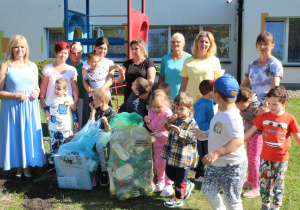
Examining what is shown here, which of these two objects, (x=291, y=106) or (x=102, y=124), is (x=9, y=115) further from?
(x=291, y=106)

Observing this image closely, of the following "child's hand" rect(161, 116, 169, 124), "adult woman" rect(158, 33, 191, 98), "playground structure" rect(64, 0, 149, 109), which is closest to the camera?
"child's hand" rect(161, 116, 169, 124)

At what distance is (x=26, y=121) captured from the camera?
4258mm

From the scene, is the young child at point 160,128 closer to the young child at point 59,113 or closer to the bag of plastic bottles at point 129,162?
the bag of plastic bottles at point 129,162

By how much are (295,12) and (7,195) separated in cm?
1199

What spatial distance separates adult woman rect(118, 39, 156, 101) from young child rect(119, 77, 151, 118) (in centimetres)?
37

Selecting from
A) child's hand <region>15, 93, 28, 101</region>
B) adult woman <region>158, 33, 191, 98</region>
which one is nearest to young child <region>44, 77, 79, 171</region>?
child's hand <region>15, 93, 28, 101</region>

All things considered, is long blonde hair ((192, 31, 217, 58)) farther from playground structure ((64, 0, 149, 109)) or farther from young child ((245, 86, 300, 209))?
playground structure ((64, 0, 149, 109))

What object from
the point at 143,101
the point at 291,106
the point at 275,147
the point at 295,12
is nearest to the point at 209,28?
the point at 295,12

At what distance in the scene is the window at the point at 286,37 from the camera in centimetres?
1274

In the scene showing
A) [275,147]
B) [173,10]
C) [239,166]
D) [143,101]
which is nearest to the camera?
[239,166]

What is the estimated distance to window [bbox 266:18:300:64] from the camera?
12742mm

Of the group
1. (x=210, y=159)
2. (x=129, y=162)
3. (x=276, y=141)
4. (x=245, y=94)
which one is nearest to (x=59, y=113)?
(x=129, y=162)

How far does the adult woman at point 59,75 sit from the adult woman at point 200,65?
5.04 ft

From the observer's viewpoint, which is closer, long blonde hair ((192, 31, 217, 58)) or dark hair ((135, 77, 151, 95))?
dark hair ((135, 77, 151, 95))
